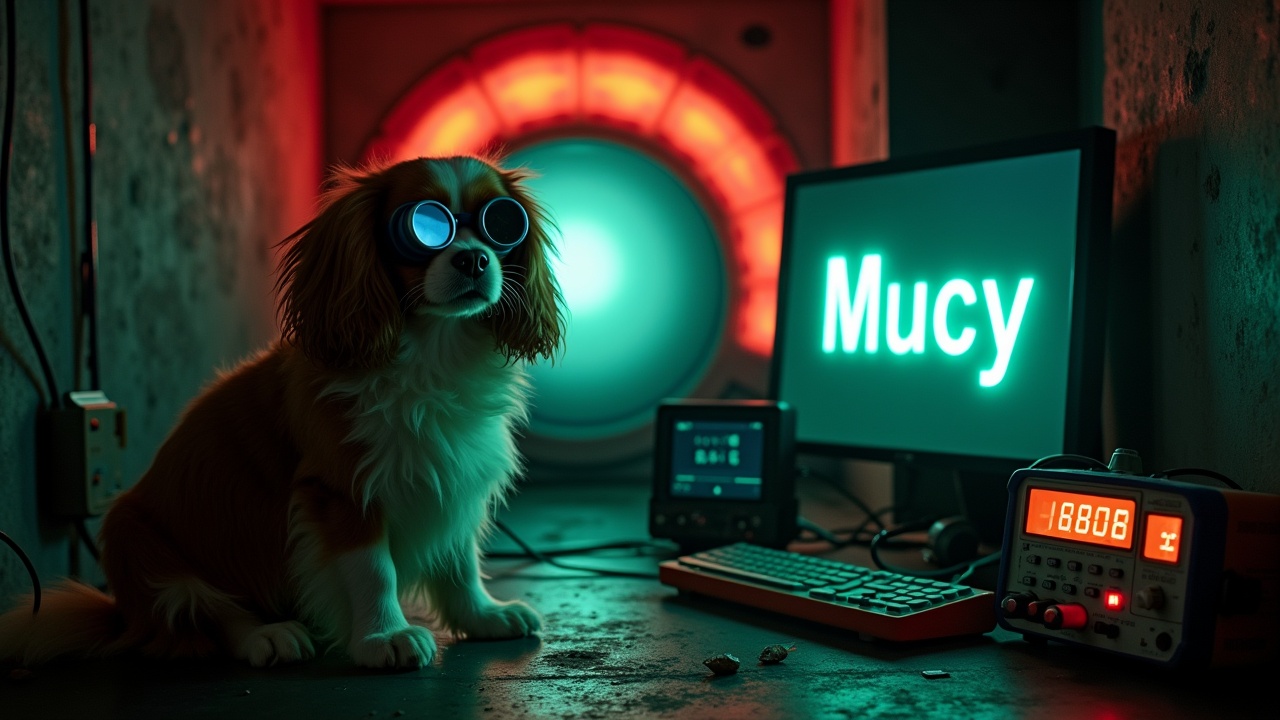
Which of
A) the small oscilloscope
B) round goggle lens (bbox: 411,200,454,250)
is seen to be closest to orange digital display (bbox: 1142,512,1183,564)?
the small oscilloscope

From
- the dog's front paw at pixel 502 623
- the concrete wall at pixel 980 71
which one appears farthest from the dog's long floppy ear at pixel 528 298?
the concrete wall at pixel 980 71

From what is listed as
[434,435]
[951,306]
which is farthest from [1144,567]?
[434,435]

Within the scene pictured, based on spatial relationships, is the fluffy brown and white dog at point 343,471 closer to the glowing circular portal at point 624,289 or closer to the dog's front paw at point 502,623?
the dog's front paw at point 502,623

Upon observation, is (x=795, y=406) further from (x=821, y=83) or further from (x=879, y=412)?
(x=821, y=83)

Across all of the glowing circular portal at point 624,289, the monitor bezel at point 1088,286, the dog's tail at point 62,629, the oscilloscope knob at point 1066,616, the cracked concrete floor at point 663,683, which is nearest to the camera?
the cracked concrete floor at point 663,683

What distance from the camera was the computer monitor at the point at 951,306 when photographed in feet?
4.92

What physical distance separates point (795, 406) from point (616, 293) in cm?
96

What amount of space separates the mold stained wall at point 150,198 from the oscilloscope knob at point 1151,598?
1.39m

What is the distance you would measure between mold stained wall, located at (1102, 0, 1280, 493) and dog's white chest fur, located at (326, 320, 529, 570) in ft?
2.88

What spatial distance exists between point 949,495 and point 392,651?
124cm

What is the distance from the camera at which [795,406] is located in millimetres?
1930

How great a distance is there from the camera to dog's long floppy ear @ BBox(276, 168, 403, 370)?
120 cm

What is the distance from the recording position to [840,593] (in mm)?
1293

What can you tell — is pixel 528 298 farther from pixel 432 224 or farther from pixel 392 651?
pixel 392 651
